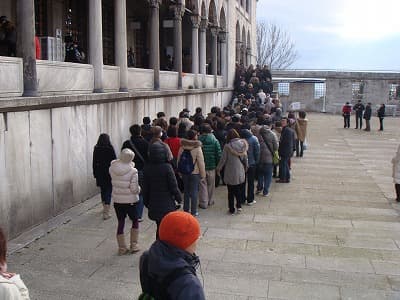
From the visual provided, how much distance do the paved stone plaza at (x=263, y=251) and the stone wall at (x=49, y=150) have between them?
1.19 feet

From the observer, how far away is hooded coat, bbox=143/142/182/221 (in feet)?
23.8

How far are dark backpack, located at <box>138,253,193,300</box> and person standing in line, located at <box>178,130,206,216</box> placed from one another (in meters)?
6.15

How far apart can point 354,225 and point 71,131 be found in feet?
19.1

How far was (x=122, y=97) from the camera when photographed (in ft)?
43.0

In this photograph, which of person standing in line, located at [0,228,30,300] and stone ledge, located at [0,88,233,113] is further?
stone ledge, located at [0,88,233,113]

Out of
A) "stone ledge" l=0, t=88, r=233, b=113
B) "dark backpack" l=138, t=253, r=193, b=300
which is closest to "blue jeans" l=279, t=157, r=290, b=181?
"stone ledge" l=0, t=88, r=233, b=113

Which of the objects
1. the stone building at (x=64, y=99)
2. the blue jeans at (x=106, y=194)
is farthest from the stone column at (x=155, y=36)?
the blue jeans at (x=106, y=194)

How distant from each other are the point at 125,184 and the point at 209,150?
346cm

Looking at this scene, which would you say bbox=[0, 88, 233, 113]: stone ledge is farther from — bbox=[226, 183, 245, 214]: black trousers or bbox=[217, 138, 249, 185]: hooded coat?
bbox=[226, 183, 245, 214]: black trousers

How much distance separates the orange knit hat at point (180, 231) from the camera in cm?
324

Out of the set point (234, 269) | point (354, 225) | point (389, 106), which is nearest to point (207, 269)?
point (234, 269)

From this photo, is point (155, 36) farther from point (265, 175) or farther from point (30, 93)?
point (30, 93)

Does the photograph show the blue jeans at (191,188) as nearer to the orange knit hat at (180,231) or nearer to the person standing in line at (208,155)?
the person standing in line at (208,155)

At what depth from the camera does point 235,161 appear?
32.9 feet
